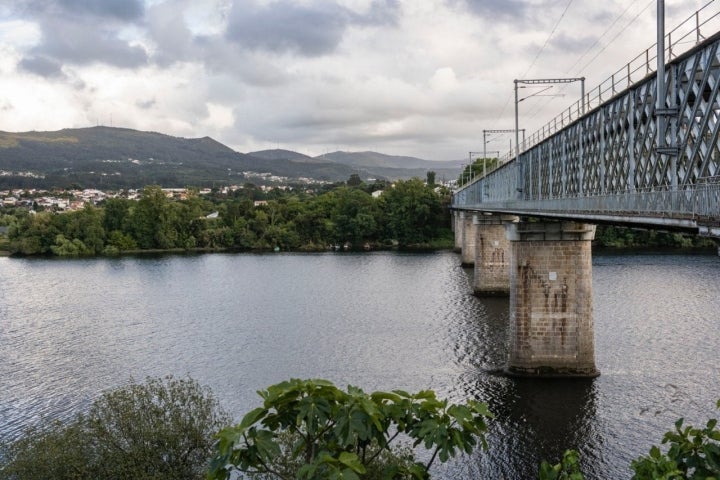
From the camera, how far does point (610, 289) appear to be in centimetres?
5325

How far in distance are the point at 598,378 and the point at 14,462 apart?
22341 millimetres

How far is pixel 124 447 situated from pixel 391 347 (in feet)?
66.1

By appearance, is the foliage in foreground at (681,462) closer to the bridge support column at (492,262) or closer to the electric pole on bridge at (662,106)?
the electric pole on bridge at (662,106)

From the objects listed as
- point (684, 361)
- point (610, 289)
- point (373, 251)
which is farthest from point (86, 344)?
point (373, 251)

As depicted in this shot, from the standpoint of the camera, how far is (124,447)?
59.0 feet

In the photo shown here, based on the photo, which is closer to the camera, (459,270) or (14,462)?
(14,462)

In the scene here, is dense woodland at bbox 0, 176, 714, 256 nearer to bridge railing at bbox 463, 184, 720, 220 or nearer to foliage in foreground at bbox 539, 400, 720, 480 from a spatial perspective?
bridge railing at bbox 463, 184, 720, 220

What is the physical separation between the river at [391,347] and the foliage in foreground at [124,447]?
7424 mm

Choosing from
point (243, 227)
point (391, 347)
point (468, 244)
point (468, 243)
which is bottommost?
point (391, 347)

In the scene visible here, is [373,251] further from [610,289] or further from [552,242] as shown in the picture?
[552,242]

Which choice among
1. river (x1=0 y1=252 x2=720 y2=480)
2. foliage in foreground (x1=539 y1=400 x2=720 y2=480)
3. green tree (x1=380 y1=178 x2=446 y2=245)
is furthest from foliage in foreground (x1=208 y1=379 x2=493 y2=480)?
green tree (x1=380 y1=178 x2=446 y2=245)

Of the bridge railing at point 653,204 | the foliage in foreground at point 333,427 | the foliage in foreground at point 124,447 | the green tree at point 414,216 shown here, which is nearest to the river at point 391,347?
the foliage in foreground at point 124,447

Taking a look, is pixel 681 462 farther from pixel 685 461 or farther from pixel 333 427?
pixel 333 427

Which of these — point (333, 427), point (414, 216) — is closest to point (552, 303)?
point (333, 427)
